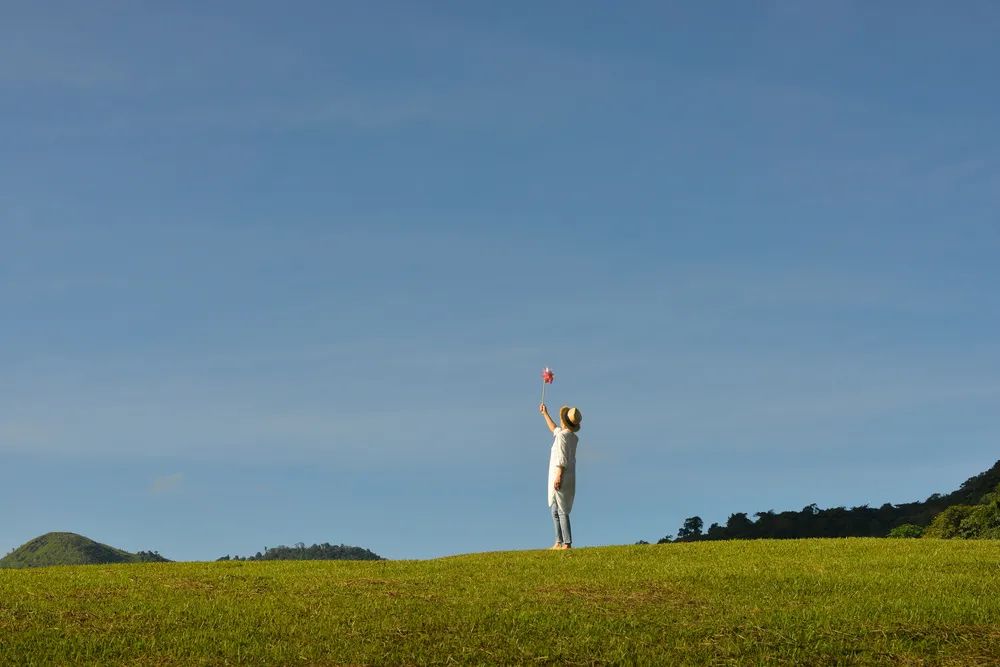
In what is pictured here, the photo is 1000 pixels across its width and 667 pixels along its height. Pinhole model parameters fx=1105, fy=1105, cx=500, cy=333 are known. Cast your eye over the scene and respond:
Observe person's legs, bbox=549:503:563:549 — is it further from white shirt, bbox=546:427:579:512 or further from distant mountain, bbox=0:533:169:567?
distant mountain, bbox=0:533:169:567

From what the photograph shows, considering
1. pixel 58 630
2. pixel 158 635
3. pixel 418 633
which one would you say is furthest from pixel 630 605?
pixel 58 630

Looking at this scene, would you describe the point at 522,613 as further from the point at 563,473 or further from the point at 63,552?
the point at 63,552

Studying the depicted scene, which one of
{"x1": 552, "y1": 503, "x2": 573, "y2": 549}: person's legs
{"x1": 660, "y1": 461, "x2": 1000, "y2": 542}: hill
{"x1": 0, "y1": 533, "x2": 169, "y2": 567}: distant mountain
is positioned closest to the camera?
{"x1": 552, "y1": 503, "x2": 573, "y2": 549}: person's legs

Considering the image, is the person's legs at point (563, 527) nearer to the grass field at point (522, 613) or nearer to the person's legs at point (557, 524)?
the person's legs at point (557, 524)

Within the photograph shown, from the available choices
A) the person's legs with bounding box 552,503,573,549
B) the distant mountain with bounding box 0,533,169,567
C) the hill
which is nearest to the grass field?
the person's legs with bounding box 552,503,573,549

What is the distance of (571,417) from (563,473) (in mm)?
1517

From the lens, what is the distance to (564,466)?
2888 cm

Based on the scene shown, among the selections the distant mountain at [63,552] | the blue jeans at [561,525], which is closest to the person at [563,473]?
the blue jeans at [561,525]

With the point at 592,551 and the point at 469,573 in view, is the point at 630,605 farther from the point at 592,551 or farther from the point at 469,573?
the point at 592,551

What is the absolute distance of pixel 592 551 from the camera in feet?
Answer: 89.7

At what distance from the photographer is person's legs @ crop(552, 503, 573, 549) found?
28781 mm

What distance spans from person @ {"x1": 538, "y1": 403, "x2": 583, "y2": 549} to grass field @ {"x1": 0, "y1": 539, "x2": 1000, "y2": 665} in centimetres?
368

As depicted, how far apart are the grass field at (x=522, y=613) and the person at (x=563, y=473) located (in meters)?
3.68

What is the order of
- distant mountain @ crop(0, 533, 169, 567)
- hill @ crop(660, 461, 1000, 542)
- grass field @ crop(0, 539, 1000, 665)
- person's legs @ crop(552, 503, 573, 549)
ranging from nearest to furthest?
grass field @ crop(0, 539, 1000, 665)
person's legs @ crop(552, 503, 573, 549)
hill @ crop(660, 461, 1000, 542)
distant mountain @ crop(0, 533, 169, 567)
